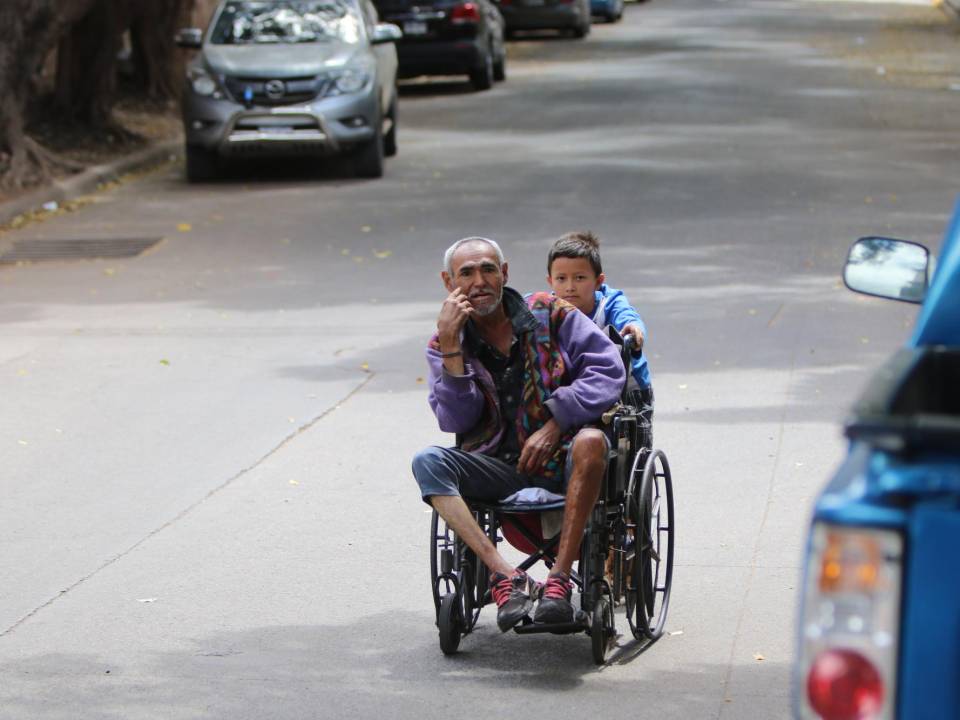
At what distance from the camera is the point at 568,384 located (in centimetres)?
567

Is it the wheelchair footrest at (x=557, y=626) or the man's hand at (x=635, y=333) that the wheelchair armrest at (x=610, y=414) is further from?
the wheelchair footrest at (x=557, y=626)

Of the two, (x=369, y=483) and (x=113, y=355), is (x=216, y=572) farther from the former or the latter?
(x=113, y=355)

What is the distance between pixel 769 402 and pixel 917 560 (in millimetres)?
7008

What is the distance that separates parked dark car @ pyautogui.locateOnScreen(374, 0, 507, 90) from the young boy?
851 inches

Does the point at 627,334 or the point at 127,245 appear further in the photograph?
the point at 127,245

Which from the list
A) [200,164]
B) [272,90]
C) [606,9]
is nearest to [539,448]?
[272,90]

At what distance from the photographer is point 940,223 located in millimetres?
15094

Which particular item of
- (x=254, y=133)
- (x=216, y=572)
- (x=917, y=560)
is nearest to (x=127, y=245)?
(x=254, y=133)

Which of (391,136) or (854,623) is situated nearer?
(854,623)

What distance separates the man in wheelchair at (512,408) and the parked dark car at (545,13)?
33.8 metres

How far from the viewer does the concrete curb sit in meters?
17.1

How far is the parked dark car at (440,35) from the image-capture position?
89.3ft

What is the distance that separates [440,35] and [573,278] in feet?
72.0

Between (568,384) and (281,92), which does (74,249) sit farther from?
(568,384)
